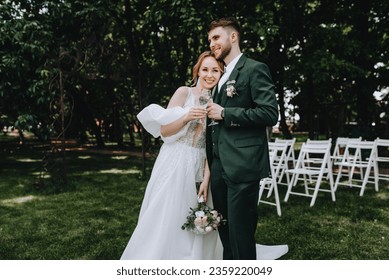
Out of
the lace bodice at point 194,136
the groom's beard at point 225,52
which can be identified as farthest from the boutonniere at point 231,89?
the lace bodice at point 194,136

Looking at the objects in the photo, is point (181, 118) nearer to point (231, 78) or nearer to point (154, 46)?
point (231, 78)

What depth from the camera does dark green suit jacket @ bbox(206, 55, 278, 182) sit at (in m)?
2.72

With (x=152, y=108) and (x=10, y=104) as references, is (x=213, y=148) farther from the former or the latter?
(x=10, y=104)

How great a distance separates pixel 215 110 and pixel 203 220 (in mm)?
967

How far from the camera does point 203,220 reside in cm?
315

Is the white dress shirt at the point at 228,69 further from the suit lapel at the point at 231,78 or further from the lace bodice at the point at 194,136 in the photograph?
the lace bodice at the point at 194,136

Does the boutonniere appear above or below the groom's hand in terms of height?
above

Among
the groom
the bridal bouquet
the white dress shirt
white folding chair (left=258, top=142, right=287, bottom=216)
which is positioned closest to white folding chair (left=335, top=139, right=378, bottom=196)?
white folding chair (left=258, top=142, right=287, bottom=216)

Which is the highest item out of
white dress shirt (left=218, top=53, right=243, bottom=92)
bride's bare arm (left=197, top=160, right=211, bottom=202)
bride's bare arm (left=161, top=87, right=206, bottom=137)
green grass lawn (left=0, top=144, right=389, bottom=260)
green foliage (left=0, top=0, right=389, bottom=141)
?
green foliage (left=0, top=0, right=389, bottom=141)

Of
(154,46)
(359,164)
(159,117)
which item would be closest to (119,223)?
(159,117)

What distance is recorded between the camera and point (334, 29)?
1090 cm

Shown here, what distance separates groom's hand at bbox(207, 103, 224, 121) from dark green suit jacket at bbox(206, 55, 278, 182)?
57mm

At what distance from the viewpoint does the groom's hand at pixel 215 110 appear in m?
2.84

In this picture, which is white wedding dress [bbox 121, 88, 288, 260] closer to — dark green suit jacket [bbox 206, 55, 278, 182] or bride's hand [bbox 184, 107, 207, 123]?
bride's hand [bbox 184, 107, 207, 123]
